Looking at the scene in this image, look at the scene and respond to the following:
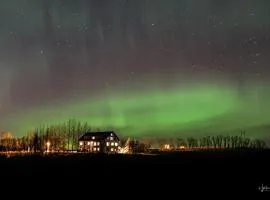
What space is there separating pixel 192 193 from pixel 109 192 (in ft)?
26.5

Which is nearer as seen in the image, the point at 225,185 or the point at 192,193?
the point at 192,193

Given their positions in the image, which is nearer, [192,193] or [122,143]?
[192,193]

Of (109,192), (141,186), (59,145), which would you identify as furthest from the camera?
(59,145)

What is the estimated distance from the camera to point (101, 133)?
7539 inches

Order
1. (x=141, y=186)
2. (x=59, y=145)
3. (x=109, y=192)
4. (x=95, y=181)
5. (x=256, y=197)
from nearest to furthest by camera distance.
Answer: (x=256, y=197) < (x=109, y=192) < (x=141, y=186) < (x=95, y=181) < (x=59, y=145)

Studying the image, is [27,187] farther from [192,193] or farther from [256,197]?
[256,197]

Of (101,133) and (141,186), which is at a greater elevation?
(101,133)

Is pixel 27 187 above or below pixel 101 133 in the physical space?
below

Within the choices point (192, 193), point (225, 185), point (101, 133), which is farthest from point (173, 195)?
point (101, 133)

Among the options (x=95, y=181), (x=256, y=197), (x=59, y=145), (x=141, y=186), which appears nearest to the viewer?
(x=256, y=197)

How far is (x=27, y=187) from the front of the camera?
40.5 m

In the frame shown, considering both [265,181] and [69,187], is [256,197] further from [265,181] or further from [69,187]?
[69,187]

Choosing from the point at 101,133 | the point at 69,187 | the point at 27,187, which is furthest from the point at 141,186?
the point at 101,133

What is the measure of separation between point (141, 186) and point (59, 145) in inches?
5985
